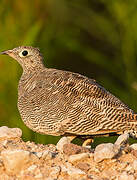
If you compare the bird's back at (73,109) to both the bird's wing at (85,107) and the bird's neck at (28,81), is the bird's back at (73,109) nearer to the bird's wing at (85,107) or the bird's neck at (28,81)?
the bird's wing at (85,107)

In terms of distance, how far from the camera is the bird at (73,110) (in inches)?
303

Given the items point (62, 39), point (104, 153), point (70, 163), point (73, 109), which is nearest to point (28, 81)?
point (73, 109)

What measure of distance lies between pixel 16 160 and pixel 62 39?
7.17m

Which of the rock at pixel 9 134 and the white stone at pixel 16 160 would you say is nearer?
the white stone at pixel 16 160

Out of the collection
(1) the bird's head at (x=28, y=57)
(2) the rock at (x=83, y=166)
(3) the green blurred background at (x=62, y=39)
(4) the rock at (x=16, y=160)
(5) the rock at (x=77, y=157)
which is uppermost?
(3) the green blurred background at (x=62, y=39)

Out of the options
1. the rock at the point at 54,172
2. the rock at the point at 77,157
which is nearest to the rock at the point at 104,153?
the rock at the point at 77,157

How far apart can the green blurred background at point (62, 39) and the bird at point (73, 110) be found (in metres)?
3.24

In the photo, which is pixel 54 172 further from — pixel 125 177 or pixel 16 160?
pixel 125 177

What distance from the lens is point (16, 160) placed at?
5996mm

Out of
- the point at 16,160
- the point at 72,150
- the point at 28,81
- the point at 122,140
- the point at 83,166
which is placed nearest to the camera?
the point at 16,160

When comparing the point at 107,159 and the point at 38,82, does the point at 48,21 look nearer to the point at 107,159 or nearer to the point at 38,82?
the point at 38,82

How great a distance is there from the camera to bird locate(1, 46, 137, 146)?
771cm

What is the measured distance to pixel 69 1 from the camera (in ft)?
46.3

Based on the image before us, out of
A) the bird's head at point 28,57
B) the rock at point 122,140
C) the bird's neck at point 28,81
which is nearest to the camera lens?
the rock at point 122,140
